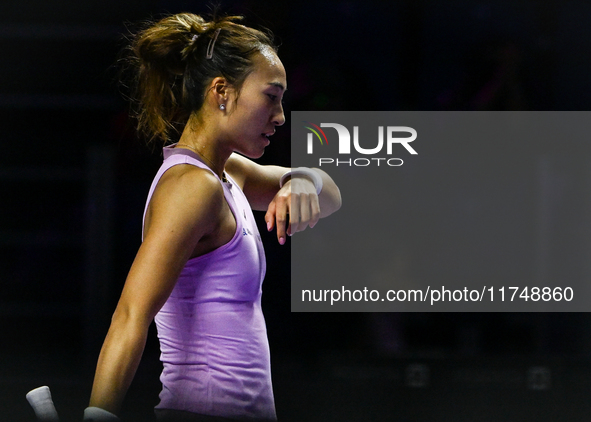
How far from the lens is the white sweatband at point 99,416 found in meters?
0.98

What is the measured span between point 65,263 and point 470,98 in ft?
6.42

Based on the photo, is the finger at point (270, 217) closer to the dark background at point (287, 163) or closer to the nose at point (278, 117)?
the nose at point (278, 117)

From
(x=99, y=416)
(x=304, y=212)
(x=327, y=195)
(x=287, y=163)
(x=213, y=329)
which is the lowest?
(x=99, y=416)

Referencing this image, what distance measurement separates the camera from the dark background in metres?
2.55

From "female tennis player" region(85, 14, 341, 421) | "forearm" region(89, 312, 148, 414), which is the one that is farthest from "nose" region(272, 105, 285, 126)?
"forearm" region(89, 312, 148, 414)

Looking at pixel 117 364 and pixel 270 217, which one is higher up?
pixel 270 217

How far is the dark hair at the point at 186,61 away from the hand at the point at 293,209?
0.27 m

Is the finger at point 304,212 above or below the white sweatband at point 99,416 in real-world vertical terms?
above

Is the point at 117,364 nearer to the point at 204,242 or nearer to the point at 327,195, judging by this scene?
the point at 204,242

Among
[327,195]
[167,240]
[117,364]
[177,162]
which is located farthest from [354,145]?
[117,364]

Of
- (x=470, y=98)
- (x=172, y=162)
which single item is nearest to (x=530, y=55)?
(x=470, y=98)

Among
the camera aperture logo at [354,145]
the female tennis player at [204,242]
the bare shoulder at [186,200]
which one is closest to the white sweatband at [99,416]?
the female tennis player at [204,242]

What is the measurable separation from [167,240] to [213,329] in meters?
0.23

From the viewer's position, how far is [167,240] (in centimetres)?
107
